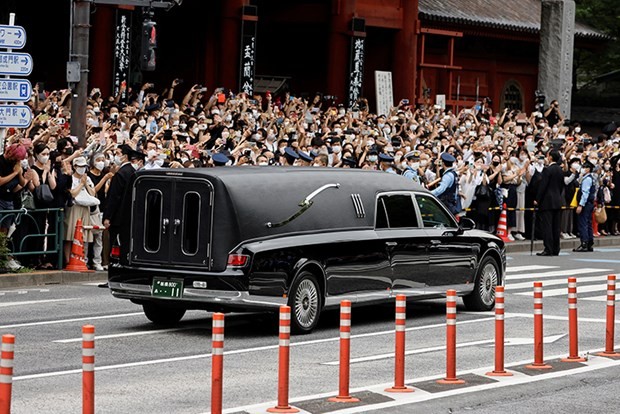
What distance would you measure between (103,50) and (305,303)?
2037 centimetres

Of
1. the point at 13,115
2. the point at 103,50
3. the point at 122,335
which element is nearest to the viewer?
the point at 122,335

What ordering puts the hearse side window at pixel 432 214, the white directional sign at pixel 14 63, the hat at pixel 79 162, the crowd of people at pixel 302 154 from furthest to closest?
the hat at pixel 79 162
the crowd of people at pixel 302 154
the white directional sign at pixel 14 63
the hearse side window at pixel 432 214

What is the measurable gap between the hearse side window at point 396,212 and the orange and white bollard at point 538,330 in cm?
423

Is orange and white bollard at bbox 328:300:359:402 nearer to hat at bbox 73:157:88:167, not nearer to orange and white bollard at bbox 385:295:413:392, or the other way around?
orange and white bollard at bbox 385:295:413:392

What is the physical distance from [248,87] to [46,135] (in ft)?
52.5

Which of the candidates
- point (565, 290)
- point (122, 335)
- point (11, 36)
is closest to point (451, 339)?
point (122, 335)

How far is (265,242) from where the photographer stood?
15875 mm

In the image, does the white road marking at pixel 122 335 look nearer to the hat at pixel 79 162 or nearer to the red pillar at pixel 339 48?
the hat at pixel 79 162

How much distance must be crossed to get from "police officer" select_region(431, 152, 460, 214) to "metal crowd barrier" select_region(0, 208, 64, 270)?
7861 mm

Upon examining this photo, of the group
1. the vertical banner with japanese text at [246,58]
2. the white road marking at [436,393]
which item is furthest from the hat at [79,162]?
the vertical banner with japanese text at [246,58]

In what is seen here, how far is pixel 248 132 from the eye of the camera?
27.5 m

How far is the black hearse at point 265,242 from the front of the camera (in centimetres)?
1573

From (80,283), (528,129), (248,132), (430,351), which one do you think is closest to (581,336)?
(430,351)

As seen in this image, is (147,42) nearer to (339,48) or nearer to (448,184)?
(448,184)
